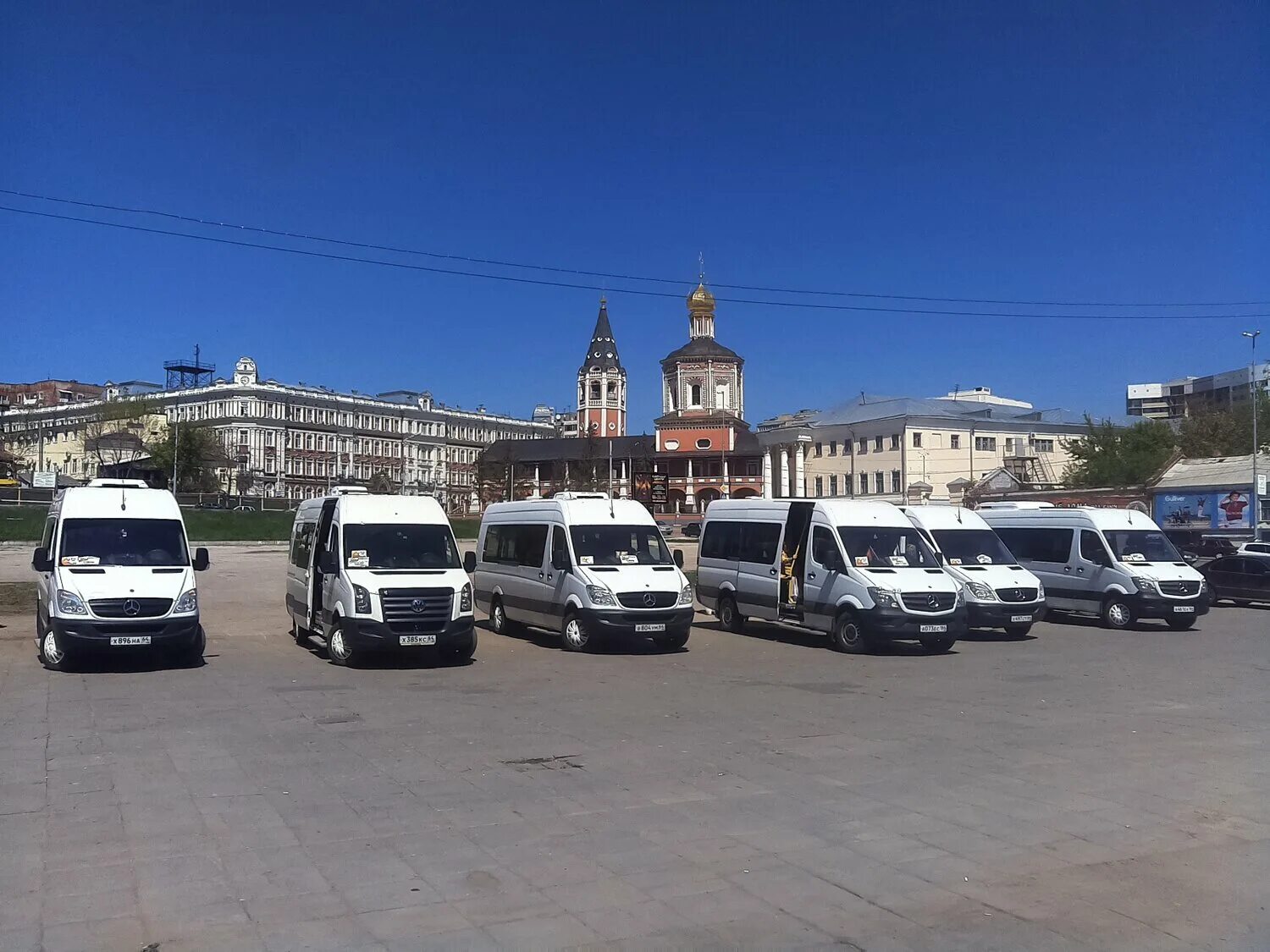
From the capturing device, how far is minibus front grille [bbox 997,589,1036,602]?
20641 mm

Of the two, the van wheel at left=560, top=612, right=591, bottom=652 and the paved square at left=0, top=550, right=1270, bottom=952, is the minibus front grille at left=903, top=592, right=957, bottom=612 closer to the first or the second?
the paved square at left=0, top=550, right=1270, bottom=952

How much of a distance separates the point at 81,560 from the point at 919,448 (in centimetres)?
5990

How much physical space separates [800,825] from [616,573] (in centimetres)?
1089

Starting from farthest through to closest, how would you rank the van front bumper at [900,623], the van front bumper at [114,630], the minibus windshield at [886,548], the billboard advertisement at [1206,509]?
the billboard advertisement at [1206,509] → the minibus windshield at [886,548] → the van front bumper at [900,623] → the van front bumper at [114,630]

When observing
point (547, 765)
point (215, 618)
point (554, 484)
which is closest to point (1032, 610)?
point (547, 765)

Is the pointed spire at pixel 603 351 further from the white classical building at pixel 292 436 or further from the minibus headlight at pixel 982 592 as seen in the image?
the minibus headlight at pixel 982 592

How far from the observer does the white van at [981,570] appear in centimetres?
2055

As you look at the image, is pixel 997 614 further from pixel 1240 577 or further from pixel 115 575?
pixel 115 575

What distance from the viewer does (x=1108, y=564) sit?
2347cm

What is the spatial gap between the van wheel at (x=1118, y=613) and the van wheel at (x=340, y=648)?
16.1 metres

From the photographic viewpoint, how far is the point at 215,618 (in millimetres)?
23766

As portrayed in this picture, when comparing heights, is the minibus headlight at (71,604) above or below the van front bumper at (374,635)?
above

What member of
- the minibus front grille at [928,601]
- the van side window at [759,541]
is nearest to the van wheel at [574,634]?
the van side window at [759,541]

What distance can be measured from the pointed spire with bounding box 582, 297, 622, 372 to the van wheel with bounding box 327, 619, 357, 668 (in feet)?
381
